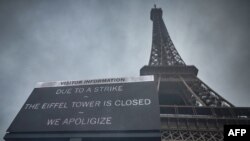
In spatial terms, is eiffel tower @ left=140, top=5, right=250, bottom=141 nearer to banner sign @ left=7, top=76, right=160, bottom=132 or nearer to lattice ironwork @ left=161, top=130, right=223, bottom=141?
lattice ironwork @ left=161, top=130, right=223, bottom=141

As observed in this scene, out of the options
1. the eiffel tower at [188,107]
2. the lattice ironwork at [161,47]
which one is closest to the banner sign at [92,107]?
the eiffel tower at [188,107]

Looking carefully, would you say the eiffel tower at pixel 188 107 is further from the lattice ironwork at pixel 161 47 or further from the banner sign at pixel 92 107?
Answer: the banner sign at pixel 92 107

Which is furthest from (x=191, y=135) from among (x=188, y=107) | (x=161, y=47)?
(x=161, y=47)

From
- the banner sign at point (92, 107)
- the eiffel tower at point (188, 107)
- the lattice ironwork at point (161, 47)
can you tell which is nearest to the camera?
the banner sign at point (92, 107)

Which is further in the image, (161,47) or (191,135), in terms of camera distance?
(161,47)

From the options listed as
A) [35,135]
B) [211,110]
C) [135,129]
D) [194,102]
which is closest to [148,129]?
[135,129]

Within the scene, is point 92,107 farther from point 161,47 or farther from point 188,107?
point 161,47
